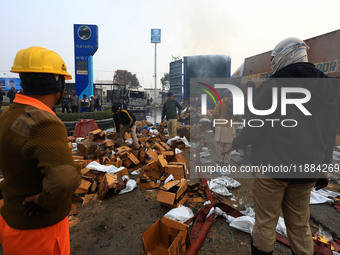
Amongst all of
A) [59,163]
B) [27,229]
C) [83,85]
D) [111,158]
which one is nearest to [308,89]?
[59,163]

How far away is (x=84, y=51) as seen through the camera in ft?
59.2

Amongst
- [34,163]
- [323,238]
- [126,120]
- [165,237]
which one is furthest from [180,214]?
[126,120]

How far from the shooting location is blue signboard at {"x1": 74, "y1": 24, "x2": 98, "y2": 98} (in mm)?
17906

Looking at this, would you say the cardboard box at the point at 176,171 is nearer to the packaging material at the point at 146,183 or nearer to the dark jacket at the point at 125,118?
the packaging material at the point at 146,183

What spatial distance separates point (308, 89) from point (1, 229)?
2279 millimetres

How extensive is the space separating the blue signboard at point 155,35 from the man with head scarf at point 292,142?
65.8 ft

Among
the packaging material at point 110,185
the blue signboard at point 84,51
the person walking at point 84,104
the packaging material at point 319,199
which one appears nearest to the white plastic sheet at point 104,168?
the packaging material at point 110,185

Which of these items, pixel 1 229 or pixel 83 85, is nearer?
pixel 1 229

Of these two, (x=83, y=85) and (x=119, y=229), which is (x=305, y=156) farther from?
(x=83, y=85)

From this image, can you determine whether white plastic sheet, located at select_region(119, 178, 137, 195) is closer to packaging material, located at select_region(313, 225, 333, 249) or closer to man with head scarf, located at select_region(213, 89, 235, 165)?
man with head scarf, located at select_region(213, 89, 235, 165)

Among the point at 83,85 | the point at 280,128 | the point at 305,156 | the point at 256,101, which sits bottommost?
the point at 305,156

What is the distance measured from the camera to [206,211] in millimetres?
2764

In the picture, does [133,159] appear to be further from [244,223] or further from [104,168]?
[244,223]

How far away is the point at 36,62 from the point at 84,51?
64.3 ft
